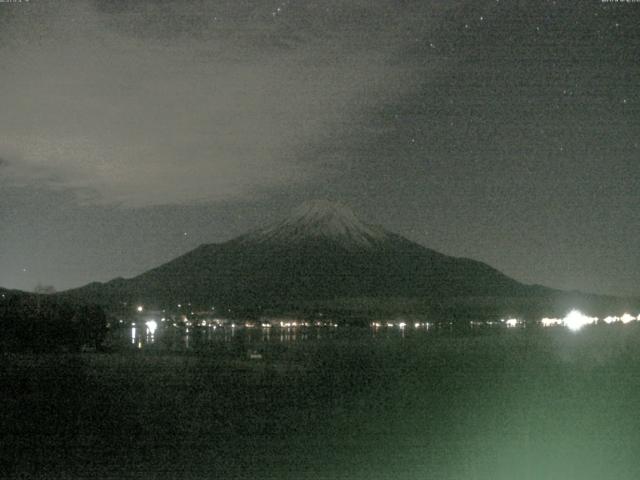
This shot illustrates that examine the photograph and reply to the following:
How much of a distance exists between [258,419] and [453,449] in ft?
16.8

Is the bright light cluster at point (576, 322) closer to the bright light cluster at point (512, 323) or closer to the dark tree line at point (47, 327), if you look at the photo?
the bright light cluster at point (512, 323)

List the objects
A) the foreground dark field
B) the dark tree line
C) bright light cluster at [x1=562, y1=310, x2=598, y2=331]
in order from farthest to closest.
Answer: bright light cluster at [x1=562, y1=310, x2=598, y2=331], the dark tree line, the foreground dark field

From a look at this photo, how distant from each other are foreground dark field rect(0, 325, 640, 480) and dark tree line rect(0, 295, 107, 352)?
1945 cm

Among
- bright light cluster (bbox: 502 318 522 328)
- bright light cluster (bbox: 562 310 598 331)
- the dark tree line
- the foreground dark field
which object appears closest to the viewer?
the foreground dark field

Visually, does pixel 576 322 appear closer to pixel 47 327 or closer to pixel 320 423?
pixel 47 327

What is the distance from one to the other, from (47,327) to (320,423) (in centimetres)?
3870

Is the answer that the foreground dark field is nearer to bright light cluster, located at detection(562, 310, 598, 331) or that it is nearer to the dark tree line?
the dark tree line

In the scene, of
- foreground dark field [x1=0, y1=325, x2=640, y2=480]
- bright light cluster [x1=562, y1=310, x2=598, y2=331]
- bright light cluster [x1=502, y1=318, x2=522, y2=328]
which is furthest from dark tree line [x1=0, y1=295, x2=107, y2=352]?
bright light cluster [x1=502, y1=318, x2=522, y2=328]

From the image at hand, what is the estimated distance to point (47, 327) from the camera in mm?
52844

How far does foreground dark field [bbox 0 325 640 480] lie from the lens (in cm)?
1299

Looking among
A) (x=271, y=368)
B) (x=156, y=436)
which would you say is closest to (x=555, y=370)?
(x=271, y=368)

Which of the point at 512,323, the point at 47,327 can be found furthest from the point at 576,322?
the point at 47,327

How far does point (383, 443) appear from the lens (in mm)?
15117

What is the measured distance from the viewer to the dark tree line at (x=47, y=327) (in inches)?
1981
